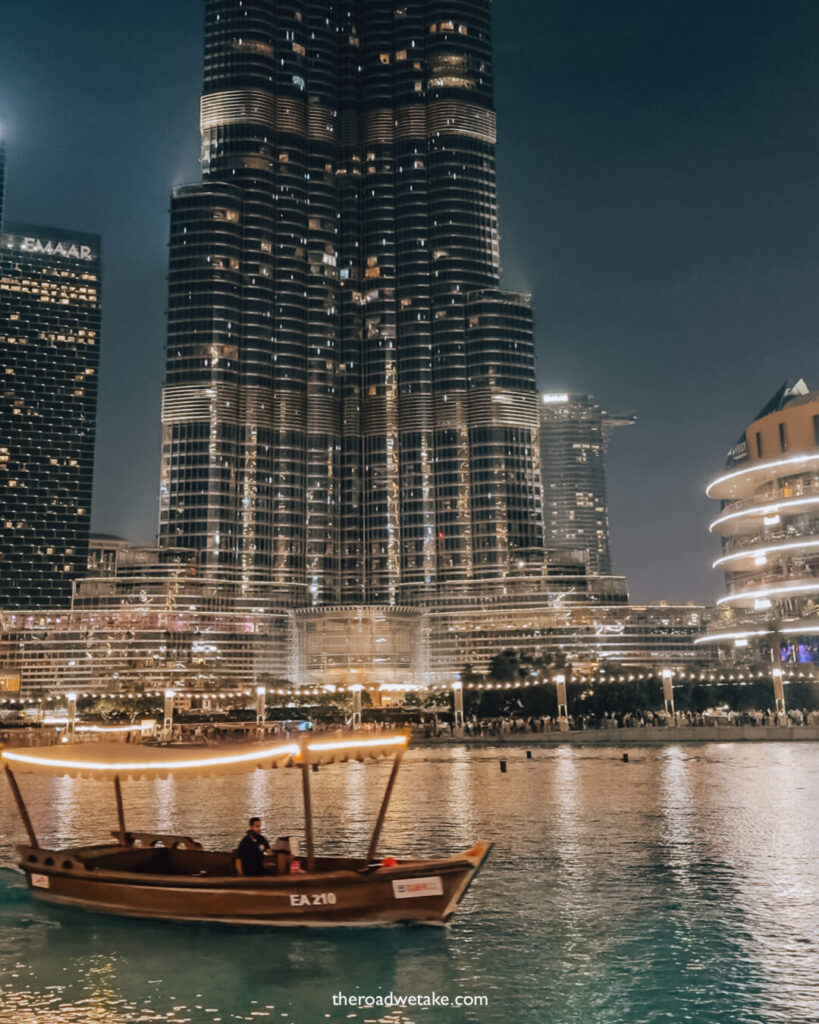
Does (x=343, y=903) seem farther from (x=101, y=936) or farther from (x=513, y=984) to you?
(x=101, y=936)

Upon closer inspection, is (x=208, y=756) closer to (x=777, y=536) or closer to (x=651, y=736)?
(x=651, y=736)

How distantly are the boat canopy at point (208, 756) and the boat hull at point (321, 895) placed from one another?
299 cm

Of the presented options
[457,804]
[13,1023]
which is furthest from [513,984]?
[457,804]

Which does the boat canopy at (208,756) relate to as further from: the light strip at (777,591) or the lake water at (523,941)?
the light strip at (777,591)

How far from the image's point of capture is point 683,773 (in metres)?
71.4

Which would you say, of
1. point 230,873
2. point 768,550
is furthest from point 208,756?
point 768,550

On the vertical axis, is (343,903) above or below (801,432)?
below

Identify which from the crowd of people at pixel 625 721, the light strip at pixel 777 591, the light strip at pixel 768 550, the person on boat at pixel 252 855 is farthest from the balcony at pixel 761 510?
the person on boat at pixel 252 855

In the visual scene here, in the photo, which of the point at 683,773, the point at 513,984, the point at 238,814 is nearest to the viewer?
the point at 513,984

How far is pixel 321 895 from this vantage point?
25875 millimetres

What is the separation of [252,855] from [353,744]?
4.07 meters

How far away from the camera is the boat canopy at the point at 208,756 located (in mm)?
27672

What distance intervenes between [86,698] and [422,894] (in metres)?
175

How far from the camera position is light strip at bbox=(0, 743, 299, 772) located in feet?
90.6
